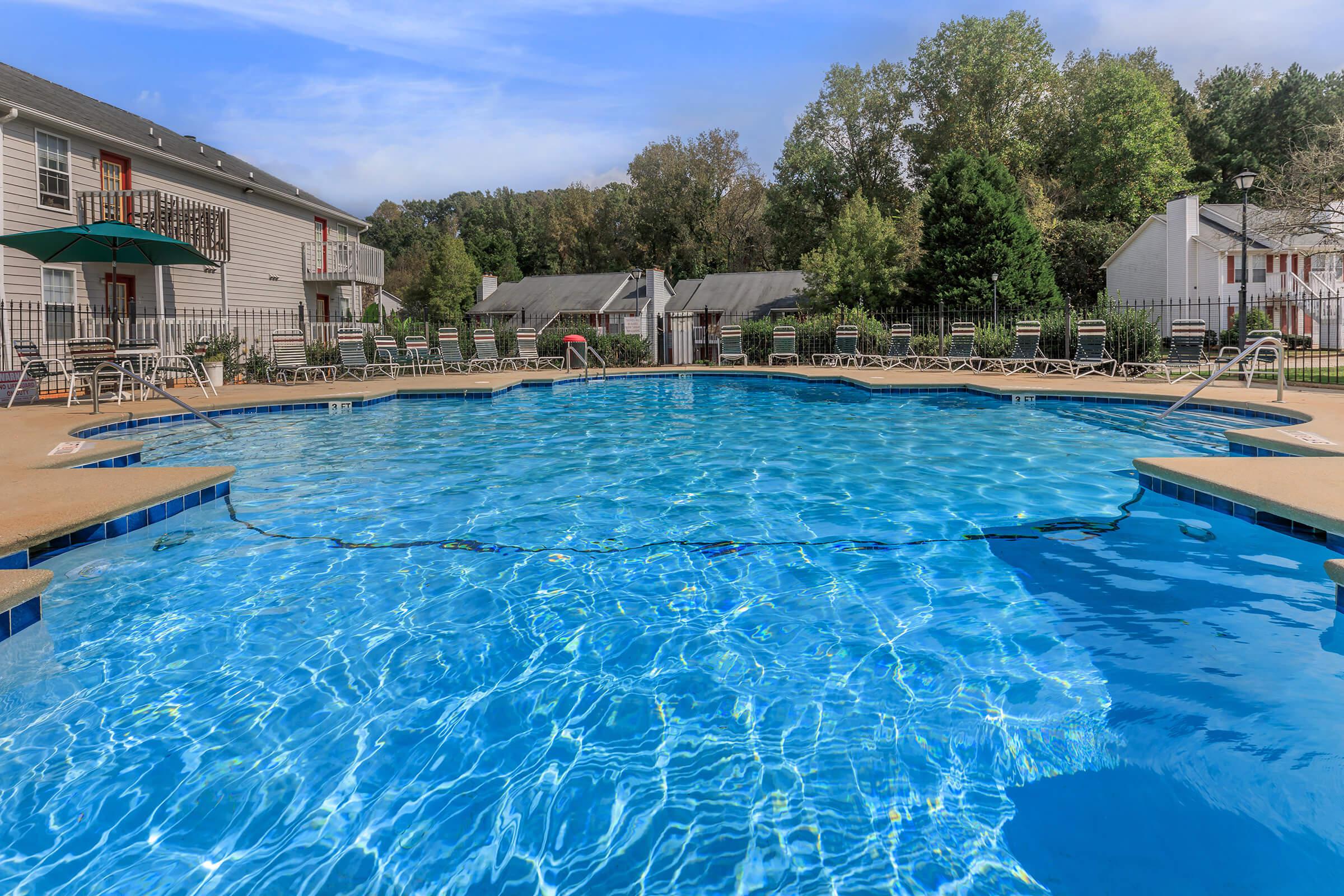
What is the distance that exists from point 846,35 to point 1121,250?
1746 centimetres

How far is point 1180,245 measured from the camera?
25.8m

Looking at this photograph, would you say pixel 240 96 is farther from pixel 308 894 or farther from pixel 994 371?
pixel 308 894

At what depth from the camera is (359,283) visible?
82.0 ft

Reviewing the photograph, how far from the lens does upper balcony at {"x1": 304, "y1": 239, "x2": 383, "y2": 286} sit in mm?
23797

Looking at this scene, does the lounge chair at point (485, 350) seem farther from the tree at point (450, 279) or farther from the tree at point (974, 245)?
the tree at point (450, 279)

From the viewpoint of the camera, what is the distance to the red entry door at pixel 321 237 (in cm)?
2430

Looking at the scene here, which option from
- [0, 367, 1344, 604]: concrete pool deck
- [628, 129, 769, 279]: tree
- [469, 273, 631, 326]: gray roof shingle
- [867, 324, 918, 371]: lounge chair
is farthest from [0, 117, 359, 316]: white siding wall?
[628, 129, 769, 279]: tree

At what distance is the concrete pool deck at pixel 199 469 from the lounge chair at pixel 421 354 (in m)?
6.51

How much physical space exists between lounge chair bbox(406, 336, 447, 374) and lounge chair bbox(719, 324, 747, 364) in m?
7.13

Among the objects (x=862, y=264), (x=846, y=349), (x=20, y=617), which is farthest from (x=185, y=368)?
(x=862, y=264)

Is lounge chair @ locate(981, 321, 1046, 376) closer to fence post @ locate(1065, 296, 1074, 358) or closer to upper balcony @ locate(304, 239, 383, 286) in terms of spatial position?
fence post @ locate(1065, 296, 1074, 358)

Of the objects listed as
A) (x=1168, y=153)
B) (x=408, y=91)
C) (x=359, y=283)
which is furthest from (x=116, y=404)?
(x=1168, y=153)

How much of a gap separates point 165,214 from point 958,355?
17.0 metres

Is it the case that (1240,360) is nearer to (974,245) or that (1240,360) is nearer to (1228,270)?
(974,245)
